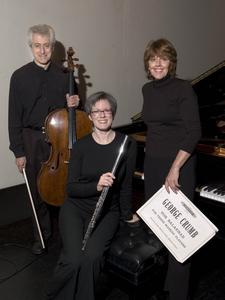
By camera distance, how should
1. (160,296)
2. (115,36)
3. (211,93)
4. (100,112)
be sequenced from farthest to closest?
1. (115,36)
2. (211,93)
3. (160,296)
4. (100,112)

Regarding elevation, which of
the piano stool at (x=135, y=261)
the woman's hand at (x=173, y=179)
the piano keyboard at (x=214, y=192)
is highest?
the woman's hand at (x=173, y=179)

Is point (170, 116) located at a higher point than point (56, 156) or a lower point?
higher

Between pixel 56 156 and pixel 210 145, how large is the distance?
37.4 inches

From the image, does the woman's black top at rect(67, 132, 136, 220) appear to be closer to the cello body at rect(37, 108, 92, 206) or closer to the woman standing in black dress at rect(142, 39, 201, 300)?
the woman standing in black dress at rect(142, 39, 201, 300)

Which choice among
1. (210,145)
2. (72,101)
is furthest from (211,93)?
(72,101)

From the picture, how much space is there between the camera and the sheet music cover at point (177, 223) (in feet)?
5.70

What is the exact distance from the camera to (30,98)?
8.02ft

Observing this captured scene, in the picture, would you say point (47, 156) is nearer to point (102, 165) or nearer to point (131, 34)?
point (102, 165)

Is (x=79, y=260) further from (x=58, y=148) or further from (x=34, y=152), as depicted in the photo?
(x=34, y=152)

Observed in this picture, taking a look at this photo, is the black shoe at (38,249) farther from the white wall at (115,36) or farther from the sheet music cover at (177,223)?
the sheet music cover at (177,223)

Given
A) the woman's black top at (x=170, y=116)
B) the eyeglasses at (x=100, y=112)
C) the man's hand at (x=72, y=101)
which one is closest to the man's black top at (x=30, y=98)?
the man's hand at (x=72, y=101)

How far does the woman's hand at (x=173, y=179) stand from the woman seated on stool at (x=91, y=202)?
0.27 m

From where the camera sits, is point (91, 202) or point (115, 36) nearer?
point (91, 202)

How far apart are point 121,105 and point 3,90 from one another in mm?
1328
